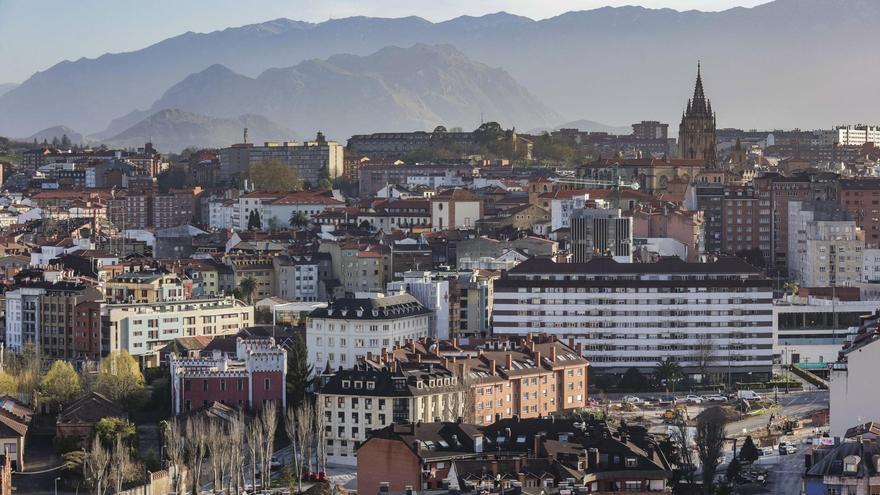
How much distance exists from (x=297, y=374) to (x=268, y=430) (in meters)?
4.48

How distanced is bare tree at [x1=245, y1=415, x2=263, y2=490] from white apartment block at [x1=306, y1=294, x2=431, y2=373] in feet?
19.8

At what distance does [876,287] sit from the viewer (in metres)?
49.6

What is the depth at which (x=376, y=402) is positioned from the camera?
34438 mm

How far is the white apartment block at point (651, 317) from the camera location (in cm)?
4441

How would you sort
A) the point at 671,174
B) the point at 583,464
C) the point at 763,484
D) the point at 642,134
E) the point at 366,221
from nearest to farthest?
the point at 583,464 < the point at 763,484 < the point at 366,221 < the point at 671,174 < the point at 642,134

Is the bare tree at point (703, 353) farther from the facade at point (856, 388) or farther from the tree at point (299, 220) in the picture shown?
the tree at point (299, 220)

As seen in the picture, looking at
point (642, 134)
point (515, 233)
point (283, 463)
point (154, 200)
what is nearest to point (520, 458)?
point (283, 463)

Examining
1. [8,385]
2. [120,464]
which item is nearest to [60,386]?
[8,385]

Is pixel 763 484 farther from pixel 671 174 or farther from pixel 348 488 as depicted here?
pixel 671 174

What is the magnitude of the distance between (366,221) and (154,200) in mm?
15593

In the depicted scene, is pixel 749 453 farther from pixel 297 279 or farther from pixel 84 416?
pixel 297 279

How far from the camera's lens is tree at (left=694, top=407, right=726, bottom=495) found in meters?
29.3

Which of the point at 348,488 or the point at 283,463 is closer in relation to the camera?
the point at 348,488

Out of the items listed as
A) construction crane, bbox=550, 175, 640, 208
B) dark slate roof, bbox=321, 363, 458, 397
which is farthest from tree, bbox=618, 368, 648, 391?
construction crane, bbox=550, 175, 640, 208
